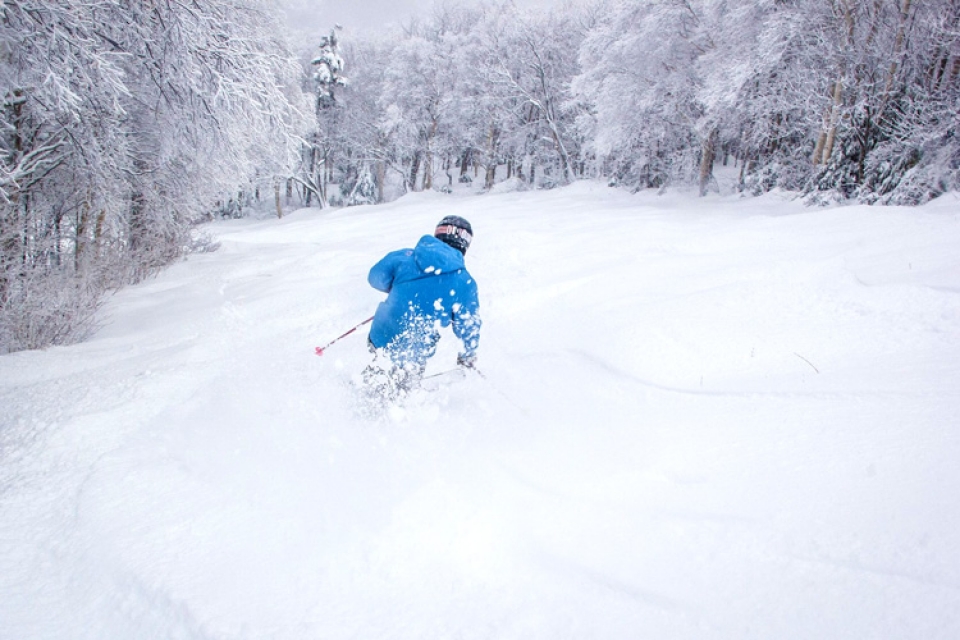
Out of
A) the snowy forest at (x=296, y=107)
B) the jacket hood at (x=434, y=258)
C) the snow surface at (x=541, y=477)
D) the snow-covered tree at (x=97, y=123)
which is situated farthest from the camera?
the snowy forest at (x=296, y=107)

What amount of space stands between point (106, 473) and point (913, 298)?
21.0ft

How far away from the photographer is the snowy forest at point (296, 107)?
4.99 metres

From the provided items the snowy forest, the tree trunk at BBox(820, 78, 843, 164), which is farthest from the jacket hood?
the tree trunk at BBox(820, 78, 843, 164)

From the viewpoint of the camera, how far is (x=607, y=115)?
660 inches

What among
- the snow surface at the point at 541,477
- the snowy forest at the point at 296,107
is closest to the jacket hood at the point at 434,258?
the snow surface at the point at 541,477

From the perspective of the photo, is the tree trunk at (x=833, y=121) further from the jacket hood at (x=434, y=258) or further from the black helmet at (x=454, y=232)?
the jacket hood at (x=434, y=258)

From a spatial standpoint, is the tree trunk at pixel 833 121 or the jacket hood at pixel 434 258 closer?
the jacket hood at pixel 434 258

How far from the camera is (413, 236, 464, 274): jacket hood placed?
358 centimetres

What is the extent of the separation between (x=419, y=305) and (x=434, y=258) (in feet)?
1.19

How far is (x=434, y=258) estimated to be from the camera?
3.58 meters

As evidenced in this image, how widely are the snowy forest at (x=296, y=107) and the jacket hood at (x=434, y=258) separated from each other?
303 cm

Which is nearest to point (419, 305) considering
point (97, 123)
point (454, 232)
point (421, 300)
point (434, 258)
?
point (421, 300)

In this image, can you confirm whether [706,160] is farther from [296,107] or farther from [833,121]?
[296,107]

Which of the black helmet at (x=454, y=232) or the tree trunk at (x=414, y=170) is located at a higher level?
the tree trunk at (x=414, y=170)
